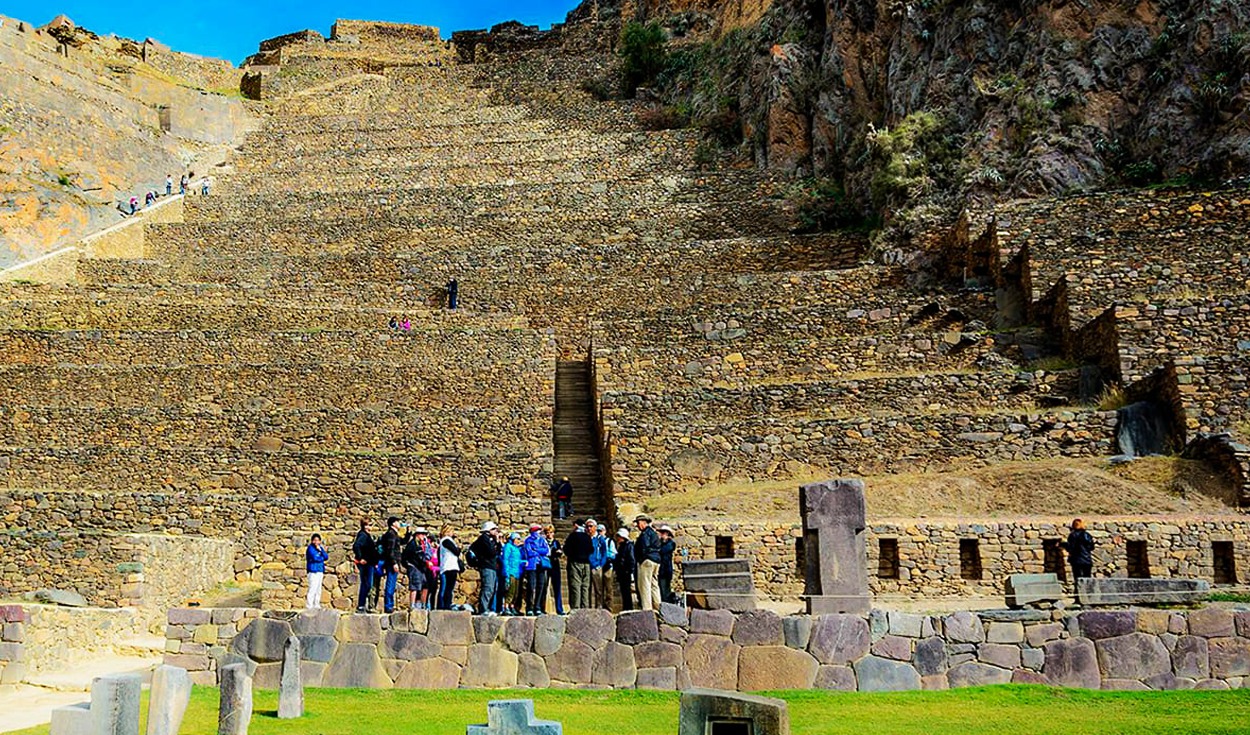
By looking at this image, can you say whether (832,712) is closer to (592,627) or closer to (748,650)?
(748,650)

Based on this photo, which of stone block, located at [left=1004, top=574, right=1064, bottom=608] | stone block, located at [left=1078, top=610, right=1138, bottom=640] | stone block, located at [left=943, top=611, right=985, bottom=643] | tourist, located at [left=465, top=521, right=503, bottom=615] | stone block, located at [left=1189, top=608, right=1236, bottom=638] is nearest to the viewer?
stone block, located at [left=1189, top=608, right=1236, bottom=638]

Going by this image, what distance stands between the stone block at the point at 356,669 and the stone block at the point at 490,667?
917 millimetres

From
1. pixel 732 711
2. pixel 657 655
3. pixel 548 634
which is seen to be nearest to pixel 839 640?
pixel 657 655

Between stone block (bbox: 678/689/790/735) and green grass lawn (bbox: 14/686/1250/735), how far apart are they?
158 cm

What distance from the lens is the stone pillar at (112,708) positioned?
31.8 ft

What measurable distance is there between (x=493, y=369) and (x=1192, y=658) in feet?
58.9

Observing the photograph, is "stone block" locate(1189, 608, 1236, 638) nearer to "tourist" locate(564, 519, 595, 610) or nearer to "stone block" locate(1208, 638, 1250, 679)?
"stone block" locate(1208, 638, 1250, 679)

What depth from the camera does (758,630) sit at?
12.7 meters

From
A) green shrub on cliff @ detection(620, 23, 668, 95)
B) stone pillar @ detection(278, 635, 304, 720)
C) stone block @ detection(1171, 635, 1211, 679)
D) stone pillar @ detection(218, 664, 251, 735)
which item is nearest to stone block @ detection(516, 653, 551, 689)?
stone pillar @ detection(278, 635, 304, 720)

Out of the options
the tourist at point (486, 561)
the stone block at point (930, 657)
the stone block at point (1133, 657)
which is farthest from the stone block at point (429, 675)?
the stone block at point (1133, 657)

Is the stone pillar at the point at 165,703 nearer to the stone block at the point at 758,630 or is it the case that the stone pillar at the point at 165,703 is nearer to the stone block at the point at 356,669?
the stone block at the point at 356,669

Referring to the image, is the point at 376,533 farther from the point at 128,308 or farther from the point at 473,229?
the point at 473,229

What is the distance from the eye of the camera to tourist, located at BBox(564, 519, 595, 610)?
621 inches

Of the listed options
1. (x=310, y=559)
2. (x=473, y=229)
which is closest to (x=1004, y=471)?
(x=310, y=559)
